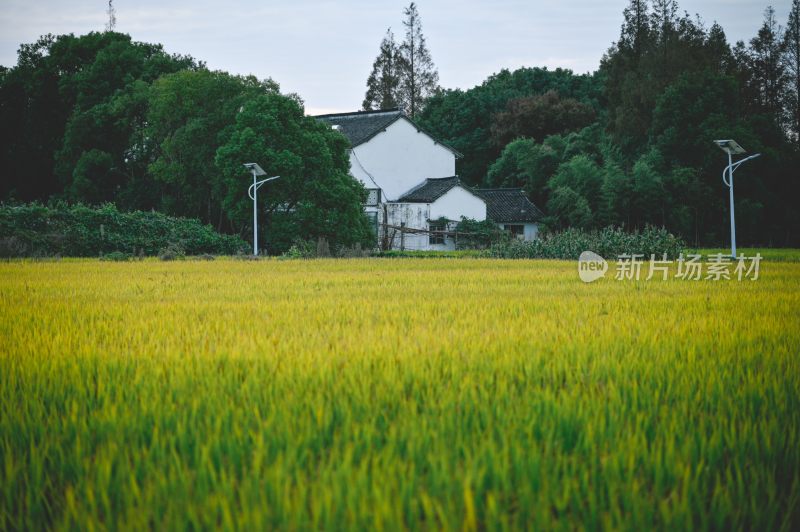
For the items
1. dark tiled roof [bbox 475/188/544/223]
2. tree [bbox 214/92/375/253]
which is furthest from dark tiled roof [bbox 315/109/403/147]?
tree [bbox 214/92/375/253]

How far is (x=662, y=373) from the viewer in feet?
13.6

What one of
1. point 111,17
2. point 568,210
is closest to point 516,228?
point 568,210

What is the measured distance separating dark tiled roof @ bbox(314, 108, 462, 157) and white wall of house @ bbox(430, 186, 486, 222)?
5.01 m

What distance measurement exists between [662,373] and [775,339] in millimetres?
1727

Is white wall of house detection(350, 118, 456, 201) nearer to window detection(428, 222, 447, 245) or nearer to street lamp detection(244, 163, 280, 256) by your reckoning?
window detection(428, 222, 447, 245)

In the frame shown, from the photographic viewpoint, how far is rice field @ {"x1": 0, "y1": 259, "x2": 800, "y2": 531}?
7.16 feet

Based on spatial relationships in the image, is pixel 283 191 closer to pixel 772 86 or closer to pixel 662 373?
pixel 662 373

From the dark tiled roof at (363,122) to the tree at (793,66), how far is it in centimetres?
2504

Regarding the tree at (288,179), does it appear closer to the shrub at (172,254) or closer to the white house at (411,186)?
the shrub at (172,254)

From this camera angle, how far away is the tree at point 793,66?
150 ft

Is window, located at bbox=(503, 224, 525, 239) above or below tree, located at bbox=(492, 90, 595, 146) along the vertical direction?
below

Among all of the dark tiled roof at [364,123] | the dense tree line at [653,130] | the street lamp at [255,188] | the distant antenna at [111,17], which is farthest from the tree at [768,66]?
the distant antenna at [111,17]

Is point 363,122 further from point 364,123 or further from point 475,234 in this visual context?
point 475,234

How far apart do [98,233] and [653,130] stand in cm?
3173
